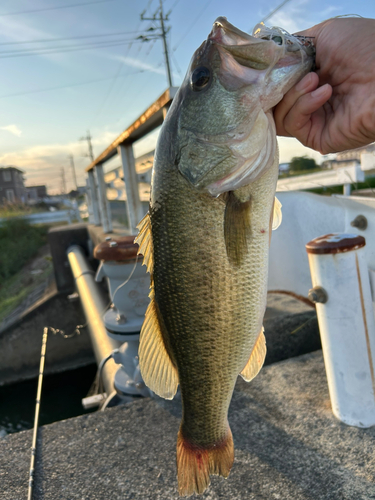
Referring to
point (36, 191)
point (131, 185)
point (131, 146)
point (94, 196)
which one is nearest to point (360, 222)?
point (131, 185)

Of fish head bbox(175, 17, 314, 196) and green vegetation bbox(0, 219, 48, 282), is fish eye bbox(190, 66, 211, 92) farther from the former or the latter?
green vegetation bbox(0, 219, 48, 282)

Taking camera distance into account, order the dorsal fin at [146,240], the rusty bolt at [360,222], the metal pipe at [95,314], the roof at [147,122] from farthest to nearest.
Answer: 1. the metal pipe at [95,314]
2. the rusty bolt at [360,222]
3. the roof at [147,122]
4. the dorsal fin at [146,240]

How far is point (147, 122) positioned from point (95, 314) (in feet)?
10.5

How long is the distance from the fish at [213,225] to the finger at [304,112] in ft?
0.29

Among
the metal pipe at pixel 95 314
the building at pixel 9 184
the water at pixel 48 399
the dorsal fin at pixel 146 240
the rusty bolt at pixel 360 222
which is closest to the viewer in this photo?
the dorsal fin at pixel 146 240

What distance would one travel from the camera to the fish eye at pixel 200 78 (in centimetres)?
130

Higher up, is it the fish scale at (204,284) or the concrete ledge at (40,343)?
the fish scale at (204,284)

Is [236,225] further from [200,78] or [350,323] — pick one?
[350,323]

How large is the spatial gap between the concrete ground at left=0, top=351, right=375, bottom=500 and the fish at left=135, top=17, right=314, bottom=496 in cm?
72

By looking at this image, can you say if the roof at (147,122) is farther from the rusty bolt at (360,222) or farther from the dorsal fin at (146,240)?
the rusty bolt at (360,222)

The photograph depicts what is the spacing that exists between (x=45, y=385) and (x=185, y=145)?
9620 millimetres

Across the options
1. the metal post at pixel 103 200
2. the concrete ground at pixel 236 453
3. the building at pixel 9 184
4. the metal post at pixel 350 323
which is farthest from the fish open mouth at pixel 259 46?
the building at pixel 9 184

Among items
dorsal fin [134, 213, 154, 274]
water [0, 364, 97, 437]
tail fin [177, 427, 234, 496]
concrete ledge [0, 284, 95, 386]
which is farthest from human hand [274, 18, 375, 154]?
concrete ledge [0, 284, 95, 386]

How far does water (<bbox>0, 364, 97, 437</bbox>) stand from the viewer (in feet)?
26.5
